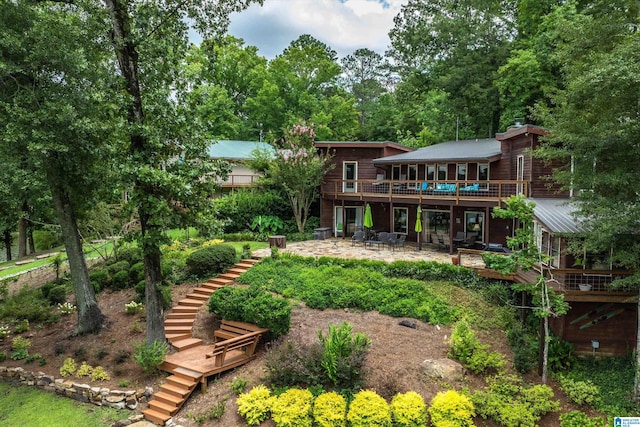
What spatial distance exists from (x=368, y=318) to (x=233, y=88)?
3269 centimetres

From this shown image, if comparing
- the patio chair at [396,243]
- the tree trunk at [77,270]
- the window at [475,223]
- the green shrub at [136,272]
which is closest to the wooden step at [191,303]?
the tree trunk at [77,270]

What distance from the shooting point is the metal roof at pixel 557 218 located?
33.5 ft

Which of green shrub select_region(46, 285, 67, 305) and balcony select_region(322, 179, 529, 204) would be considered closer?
green shrub select_region(46, 285, 67, 305)

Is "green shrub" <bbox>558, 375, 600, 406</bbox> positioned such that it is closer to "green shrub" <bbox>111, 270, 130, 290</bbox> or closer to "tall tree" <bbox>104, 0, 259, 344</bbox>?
"tall tree" <bbox>104, 0, 259, 344</bbox>

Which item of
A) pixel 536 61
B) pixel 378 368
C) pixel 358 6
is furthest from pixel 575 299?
pixel 358 6

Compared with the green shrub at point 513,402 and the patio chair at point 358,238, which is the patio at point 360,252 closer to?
the patio chair at point 358,238

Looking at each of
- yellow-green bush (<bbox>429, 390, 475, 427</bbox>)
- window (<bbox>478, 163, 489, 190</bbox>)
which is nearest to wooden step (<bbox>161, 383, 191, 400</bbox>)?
yellow-green bush (<bbox>429, 390, 475, 427</bbox>)

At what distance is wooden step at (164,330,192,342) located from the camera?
11.8 metres

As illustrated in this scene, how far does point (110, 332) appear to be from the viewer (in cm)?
1239

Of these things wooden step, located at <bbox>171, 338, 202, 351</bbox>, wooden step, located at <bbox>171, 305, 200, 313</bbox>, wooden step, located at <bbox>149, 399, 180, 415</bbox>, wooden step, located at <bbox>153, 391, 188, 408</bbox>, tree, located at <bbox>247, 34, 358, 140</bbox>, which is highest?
tree, located at <bbox>247, 34, 358, 140</bbox>

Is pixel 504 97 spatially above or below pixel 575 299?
above

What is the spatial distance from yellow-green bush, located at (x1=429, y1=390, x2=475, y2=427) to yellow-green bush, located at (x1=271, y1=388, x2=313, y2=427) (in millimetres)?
2654

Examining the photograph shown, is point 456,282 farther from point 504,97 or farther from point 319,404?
point 504,97

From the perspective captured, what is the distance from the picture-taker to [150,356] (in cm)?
1027
